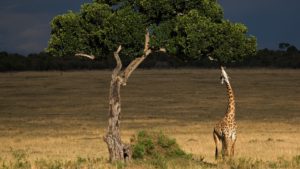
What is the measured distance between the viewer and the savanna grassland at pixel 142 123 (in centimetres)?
2344

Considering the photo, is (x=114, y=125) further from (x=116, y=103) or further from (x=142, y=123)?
(x=142, y=123)

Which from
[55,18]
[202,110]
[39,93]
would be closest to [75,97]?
[39,93]

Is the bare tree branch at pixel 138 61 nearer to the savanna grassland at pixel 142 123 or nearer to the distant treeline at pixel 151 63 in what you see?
the savanna grassland at pixel 142 123

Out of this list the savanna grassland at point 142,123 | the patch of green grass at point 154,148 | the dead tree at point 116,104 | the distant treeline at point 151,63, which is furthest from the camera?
the distant treeline at point 151,63

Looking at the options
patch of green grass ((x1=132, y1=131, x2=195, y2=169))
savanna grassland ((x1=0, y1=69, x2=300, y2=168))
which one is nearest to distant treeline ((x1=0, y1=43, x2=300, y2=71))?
savanna grassland ((x1=0, y1=69, x2=300, y2=168))

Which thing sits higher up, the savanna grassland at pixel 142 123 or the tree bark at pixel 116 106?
the tree bark at pixel 116 106

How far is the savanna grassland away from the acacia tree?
2545mm

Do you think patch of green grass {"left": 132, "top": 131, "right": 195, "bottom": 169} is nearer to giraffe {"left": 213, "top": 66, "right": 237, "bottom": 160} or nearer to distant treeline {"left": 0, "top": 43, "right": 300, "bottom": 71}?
giraffe {"left": 213, "top": 66, "right": 237, "bottom": 160}

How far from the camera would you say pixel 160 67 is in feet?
484

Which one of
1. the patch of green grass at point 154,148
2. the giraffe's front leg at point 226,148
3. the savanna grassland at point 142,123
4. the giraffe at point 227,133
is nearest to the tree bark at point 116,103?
the savanna grassland at point 142,123

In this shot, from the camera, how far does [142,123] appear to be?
114 ft

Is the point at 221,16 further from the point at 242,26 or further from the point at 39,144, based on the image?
the point at 39,144

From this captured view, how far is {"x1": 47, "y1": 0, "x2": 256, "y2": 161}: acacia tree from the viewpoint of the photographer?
1673cm

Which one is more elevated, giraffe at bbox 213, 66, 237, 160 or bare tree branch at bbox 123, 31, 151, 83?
bare tree branch at bbox 123, 31, 151, 83
